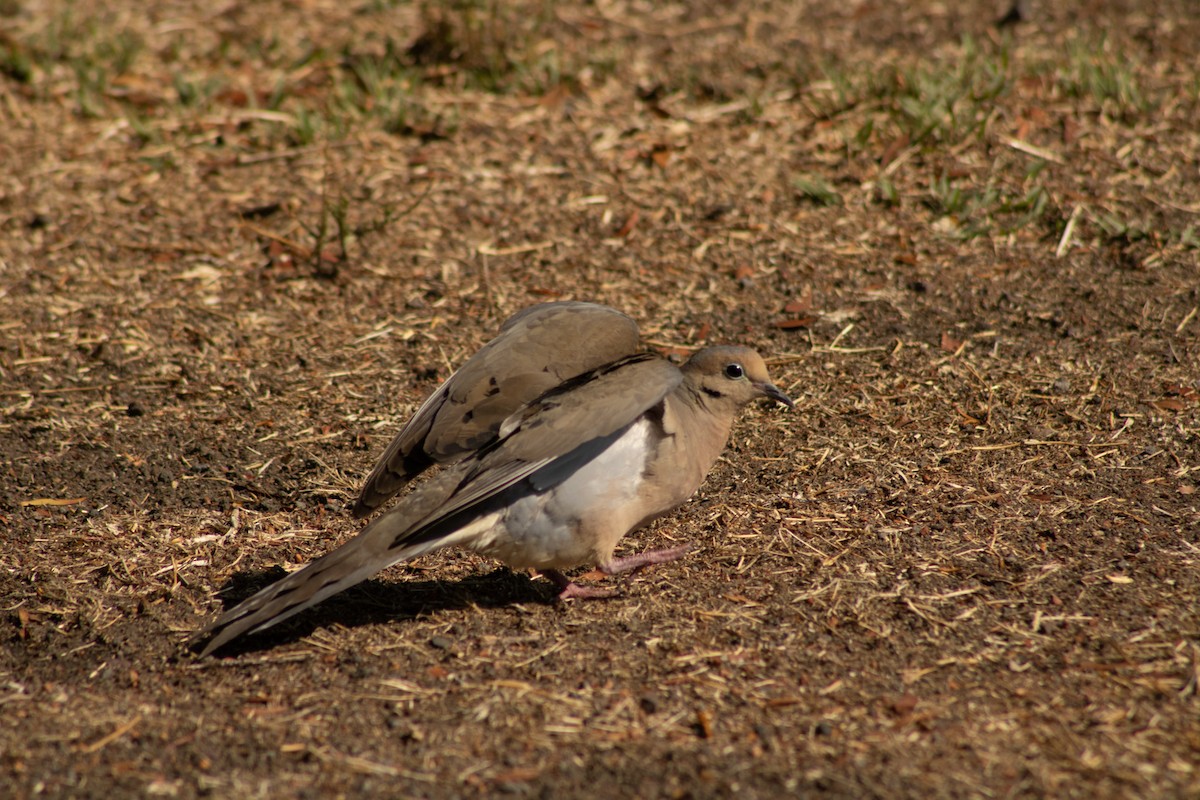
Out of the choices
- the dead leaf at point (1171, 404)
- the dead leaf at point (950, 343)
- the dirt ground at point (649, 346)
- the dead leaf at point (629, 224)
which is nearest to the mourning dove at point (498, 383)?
the dirt ground at point (649, 346)

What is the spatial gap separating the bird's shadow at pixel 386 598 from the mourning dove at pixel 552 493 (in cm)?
16

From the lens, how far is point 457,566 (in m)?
4.94

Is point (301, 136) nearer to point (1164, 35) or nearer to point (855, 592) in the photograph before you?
A: point (855, 592)

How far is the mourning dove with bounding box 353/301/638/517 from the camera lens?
4.51 meters

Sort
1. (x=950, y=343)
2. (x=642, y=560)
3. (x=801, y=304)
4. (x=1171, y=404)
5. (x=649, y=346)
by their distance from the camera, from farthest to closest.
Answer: (x=801, y=304), (x=649, y=346), (x=950, y=343), (x=1171, y=404), (x=642, y=560)

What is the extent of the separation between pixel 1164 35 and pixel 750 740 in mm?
6688

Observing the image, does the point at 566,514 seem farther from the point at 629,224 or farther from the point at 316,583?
the point at 629,224

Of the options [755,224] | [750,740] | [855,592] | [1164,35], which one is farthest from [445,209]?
[1164,35]

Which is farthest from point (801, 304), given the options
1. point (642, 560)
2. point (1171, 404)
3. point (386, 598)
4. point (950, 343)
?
point (386, 598)

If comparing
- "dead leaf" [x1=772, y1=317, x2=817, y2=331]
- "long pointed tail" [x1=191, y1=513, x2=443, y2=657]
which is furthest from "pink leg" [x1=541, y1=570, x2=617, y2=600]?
"dead leaf" [x1=772, y1=317, x2=817, y2=331]

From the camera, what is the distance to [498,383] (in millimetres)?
4641

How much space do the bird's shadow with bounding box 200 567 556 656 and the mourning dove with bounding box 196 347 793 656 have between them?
161 millimetres

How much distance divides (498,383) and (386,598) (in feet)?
3.09

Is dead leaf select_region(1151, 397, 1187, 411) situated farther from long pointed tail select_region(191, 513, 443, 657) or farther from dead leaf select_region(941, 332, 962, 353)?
long pointed tail select_region(191, 513, 443, 657)
